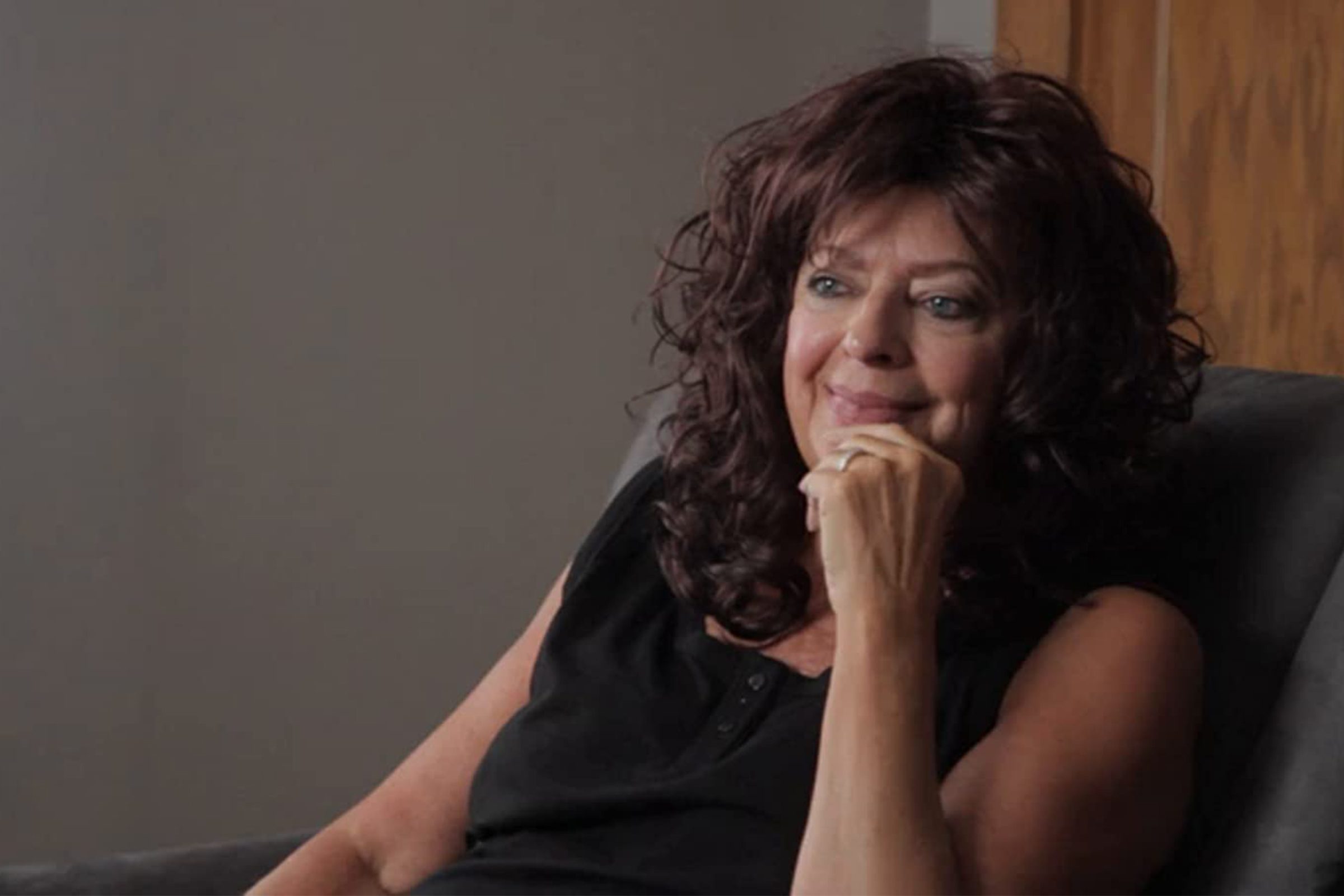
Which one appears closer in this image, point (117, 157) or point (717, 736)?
point (717, 736)

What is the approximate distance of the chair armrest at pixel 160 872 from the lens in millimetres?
1615

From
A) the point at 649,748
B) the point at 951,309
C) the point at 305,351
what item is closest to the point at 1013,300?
the point at 951,309

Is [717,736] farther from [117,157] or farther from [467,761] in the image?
[117,157]

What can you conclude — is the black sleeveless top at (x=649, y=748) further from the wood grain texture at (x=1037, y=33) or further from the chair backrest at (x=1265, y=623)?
the wood grain texture at (x=1037, y=33)

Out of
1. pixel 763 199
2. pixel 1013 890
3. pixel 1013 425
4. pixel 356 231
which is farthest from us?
pixel 356 231

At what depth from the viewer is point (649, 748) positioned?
4.83ft

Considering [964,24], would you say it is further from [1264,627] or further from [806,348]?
[1264,627]

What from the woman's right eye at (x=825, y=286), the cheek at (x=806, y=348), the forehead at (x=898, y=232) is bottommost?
the cheek at (x=806, y=348)

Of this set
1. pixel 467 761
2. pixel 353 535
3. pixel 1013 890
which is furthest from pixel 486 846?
pixel 353 535

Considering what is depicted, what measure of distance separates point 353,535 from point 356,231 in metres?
0.41

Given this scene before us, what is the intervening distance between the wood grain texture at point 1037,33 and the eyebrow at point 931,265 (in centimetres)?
97

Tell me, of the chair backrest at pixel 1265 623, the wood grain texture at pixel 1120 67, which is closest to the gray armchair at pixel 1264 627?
the chair backrest at pixel 1265 623

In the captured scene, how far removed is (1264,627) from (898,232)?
37 cm

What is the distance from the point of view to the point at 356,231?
2693 millimetres
